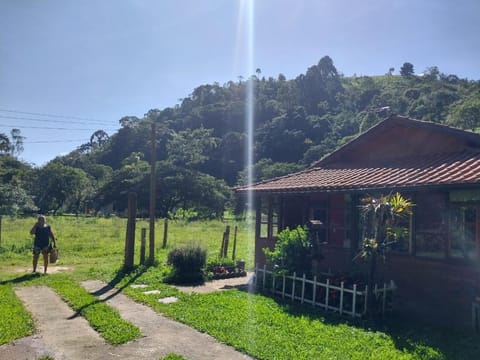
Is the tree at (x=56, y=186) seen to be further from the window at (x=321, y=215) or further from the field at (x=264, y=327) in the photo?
the window at (x=321, y=215)

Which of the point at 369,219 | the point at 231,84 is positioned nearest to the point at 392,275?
the point at 369,219

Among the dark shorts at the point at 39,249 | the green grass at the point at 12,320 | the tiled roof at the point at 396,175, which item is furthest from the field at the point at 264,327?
the tiled roof at the point at 396,175

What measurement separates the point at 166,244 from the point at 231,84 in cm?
9339

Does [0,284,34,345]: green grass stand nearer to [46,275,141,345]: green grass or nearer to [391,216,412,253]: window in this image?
[46,275,141,345]: green grass

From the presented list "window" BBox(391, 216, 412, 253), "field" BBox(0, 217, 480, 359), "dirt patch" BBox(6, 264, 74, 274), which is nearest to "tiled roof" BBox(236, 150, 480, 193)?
"window" BBox(391, 216, 412, 253)

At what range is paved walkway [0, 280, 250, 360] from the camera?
19.1ft

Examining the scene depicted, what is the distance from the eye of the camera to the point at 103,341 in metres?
6.39

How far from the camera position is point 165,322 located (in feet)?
24.6

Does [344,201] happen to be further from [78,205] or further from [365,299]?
[78,205]

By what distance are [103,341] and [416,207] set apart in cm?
689

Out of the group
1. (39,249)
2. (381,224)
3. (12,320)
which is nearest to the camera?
(12,320)

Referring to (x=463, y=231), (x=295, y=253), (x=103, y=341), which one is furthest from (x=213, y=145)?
(x=103, y=341)

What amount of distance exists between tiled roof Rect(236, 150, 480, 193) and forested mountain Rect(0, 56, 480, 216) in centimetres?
2733

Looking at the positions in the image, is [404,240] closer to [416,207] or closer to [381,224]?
[416,207]
